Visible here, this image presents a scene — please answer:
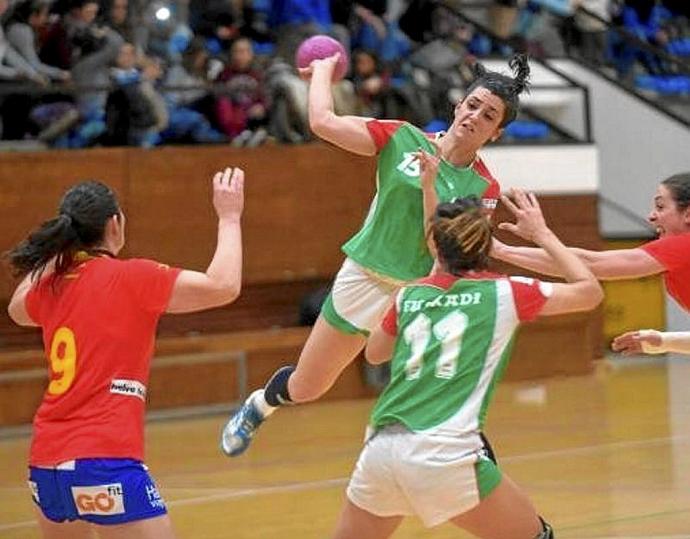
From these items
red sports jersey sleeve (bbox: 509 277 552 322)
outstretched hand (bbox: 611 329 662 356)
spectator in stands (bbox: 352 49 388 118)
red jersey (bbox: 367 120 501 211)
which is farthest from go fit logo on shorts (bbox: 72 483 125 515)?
spectator in stands (bbox: 352 49 388 118)

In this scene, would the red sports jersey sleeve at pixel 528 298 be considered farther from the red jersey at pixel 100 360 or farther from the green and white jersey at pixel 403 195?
the green and white jersey at pixel 403 195

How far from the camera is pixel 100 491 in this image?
17.5ft

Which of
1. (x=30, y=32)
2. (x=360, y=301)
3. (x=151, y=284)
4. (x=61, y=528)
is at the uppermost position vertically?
(x=151, y=284)

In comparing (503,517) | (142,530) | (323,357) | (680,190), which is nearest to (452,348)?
(503,517)

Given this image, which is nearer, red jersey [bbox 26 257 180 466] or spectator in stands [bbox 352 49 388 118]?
red jersey [bbox 26 257 180 466]

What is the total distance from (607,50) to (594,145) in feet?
11.4

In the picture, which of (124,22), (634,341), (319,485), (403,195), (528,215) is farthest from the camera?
(124,22)

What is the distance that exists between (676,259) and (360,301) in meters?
1.39

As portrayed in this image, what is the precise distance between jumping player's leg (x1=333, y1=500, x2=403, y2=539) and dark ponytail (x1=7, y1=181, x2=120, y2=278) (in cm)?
119

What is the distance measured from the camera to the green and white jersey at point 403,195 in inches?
282

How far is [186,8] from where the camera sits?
16906 mm

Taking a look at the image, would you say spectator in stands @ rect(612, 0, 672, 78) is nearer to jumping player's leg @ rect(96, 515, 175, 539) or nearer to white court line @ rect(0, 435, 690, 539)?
white court line @ rect(0, 435, 690, 539)

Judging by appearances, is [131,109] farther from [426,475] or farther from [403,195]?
[426,475]

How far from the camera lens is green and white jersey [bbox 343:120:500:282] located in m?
7.17
